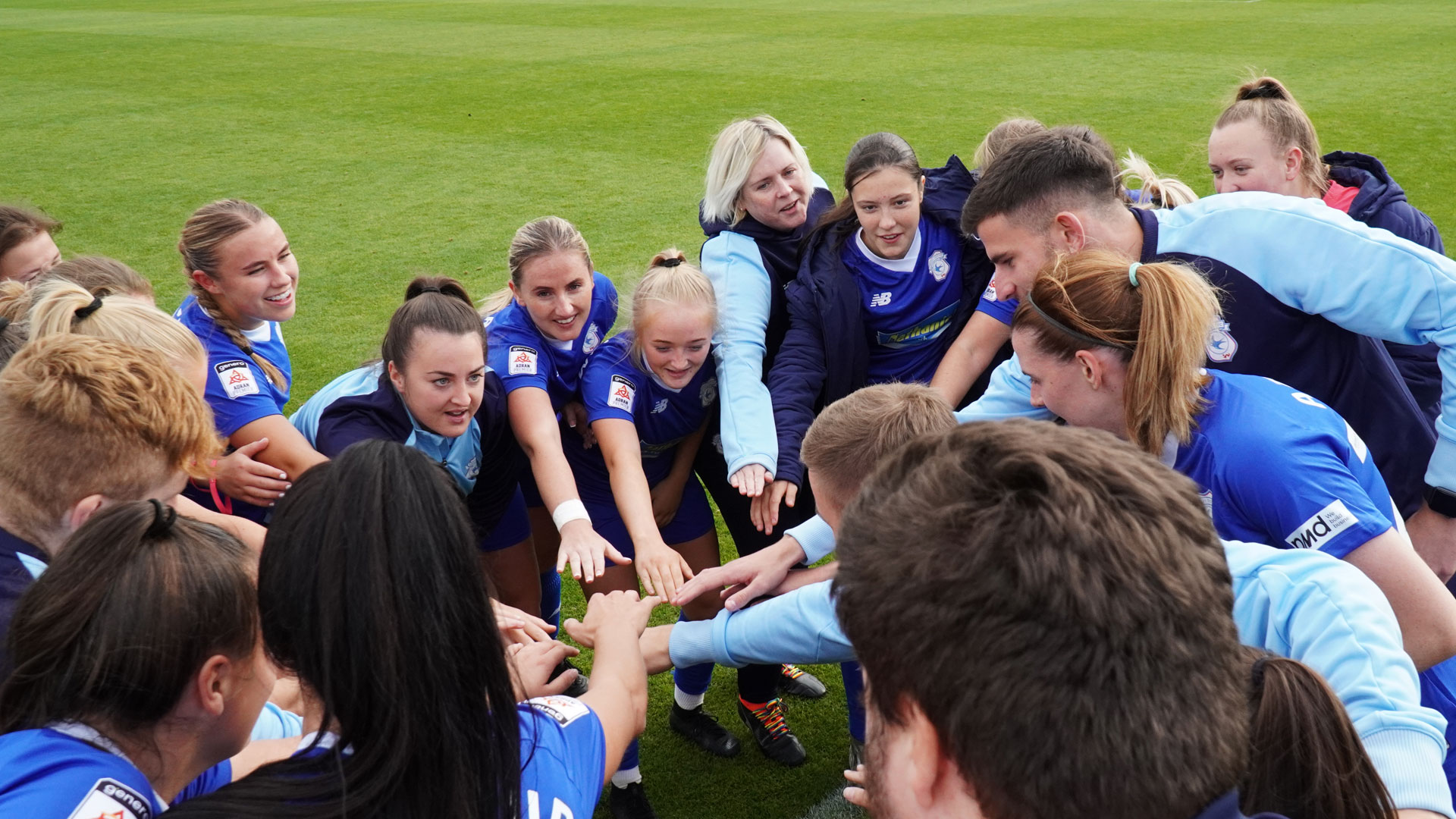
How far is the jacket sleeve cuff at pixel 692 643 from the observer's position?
8.53 feet

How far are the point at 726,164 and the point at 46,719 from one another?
271 centimetres

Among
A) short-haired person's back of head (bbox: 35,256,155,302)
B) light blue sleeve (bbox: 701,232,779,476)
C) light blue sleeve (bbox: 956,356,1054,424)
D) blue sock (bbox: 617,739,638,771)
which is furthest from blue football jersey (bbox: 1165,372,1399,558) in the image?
short-haired person's back of head (bbox: 35,256,155,302)

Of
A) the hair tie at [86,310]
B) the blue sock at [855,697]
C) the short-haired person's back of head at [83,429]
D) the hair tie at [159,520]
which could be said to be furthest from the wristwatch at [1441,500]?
the hair tie at [86,310]

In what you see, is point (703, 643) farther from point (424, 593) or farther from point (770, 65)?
point (770, 65)

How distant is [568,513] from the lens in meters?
3.21

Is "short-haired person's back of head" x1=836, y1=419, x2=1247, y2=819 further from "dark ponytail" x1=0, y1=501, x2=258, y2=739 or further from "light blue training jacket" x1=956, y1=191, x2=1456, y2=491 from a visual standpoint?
"light blue training jacket" x1=956, y1=191, x2=1456, y2=491

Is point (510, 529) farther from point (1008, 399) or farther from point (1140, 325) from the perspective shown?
point (1140, 325)

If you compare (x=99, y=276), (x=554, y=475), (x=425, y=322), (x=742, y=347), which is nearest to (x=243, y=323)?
(x=99, y=276)

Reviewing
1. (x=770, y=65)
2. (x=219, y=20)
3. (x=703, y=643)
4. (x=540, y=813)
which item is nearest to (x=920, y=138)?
(x=770, y=65)

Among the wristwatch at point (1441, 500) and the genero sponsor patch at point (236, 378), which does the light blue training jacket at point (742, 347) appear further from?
the wristwatch at point (1441, 500)

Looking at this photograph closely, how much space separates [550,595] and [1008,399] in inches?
77.1

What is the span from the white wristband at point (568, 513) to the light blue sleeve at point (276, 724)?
1.06 m

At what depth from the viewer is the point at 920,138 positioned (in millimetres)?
12430

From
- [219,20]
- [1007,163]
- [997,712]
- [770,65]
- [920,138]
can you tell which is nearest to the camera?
[997,712]
